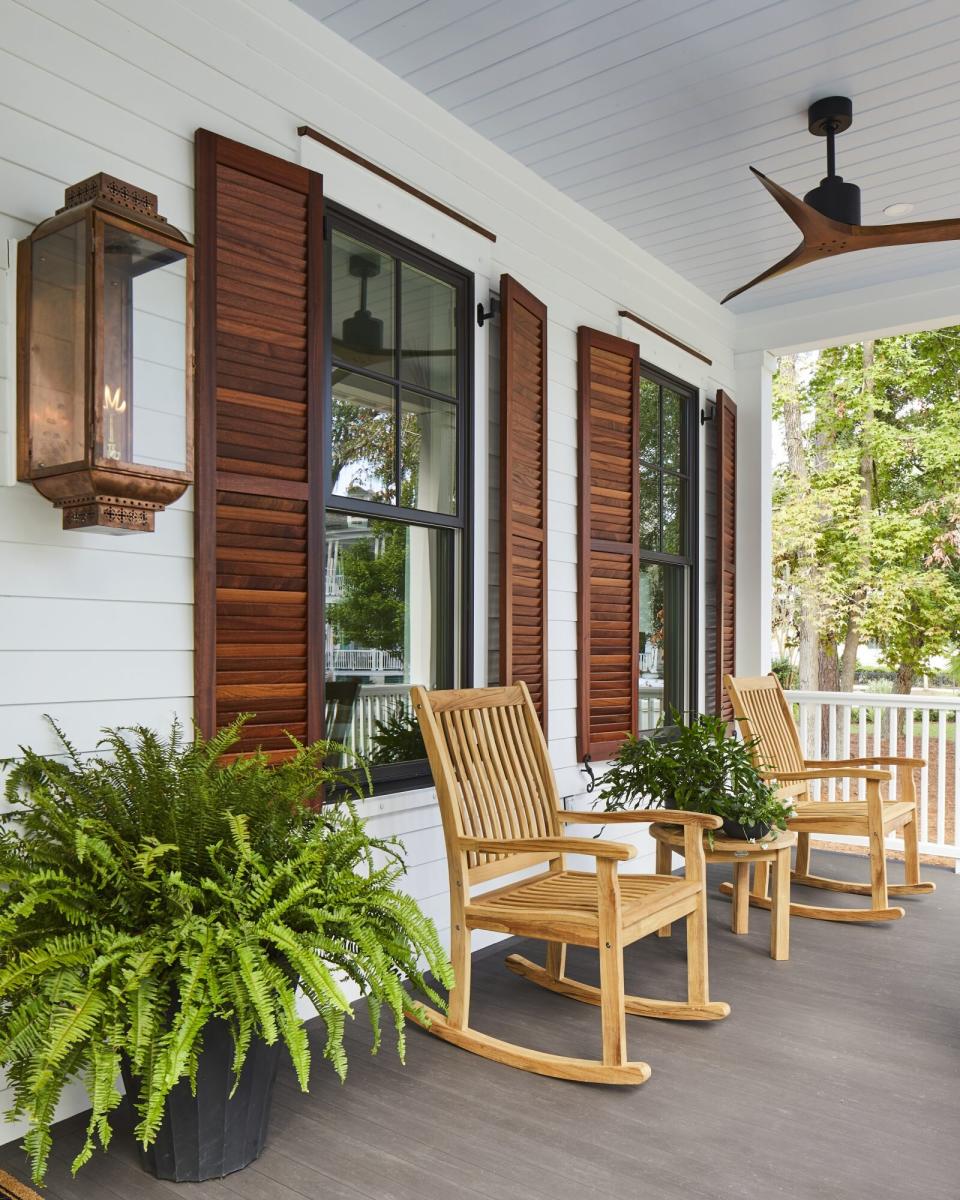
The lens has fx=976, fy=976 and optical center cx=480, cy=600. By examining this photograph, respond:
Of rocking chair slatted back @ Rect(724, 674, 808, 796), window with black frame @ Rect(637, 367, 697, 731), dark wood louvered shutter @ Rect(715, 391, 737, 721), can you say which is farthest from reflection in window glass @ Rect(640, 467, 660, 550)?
rocking chair slatted back @ Rect(724, 674, 808, 796)

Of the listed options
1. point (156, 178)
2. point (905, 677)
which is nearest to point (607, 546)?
point (156, 178)

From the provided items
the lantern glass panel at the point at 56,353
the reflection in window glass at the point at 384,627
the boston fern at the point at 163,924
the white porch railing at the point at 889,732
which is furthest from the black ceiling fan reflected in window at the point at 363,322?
the white porch railing at the point at 889,732

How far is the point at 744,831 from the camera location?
344cm

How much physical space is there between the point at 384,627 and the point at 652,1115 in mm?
1597

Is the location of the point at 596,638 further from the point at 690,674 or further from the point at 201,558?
the point at 201,558

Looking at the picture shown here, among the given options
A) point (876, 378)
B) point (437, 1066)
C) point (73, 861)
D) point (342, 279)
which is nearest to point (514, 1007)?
point (437, 1066)

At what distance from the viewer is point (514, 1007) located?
2953 mm

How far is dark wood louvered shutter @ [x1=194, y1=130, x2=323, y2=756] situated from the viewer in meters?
2.51

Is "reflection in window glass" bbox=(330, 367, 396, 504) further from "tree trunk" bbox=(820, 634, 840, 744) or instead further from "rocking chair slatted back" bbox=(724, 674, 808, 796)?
"tree trunk" bbox=(820, 634, 840, 744)

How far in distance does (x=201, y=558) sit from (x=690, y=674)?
3.25 meters

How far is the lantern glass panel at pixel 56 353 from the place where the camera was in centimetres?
208

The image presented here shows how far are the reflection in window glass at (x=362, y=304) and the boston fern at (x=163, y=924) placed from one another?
1.42m

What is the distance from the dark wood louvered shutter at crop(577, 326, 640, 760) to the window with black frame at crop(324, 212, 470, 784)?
32.1 inches

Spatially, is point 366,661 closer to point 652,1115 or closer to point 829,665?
point 652,1115
